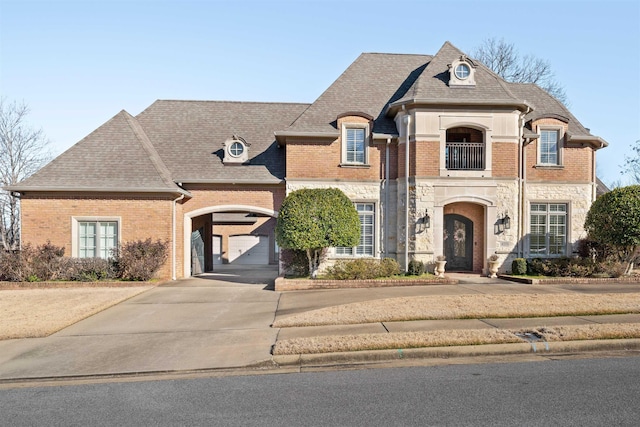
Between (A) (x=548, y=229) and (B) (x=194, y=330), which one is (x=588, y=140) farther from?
(B) (x=194, y=330)

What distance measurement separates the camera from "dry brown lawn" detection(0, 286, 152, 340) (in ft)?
30.1

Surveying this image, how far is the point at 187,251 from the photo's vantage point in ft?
59.5

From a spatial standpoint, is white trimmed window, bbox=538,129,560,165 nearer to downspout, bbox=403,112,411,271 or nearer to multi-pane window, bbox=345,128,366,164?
downspout, bbox=403,112,411,271

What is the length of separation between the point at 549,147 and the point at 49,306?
17.8 m

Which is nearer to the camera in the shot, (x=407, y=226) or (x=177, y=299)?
(x=177, y=299)

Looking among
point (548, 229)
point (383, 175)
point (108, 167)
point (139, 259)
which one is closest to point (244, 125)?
point (108, 167)

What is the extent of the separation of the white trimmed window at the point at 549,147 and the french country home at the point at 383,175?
0.13 ft

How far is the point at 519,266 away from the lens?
15867 millimetres

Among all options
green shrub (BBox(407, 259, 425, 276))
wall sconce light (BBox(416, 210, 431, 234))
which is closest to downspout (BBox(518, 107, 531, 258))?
wall sconce light (BBox(416, 210, 431, 234))

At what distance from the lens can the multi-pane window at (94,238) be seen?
16391 millimetres

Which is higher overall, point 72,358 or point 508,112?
point 508,112

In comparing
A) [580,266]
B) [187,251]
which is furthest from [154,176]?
[580,266]

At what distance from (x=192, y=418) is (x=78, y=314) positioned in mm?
7075

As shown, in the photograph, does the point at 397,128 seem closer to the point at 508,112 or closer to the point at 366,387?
the point at 508,112
